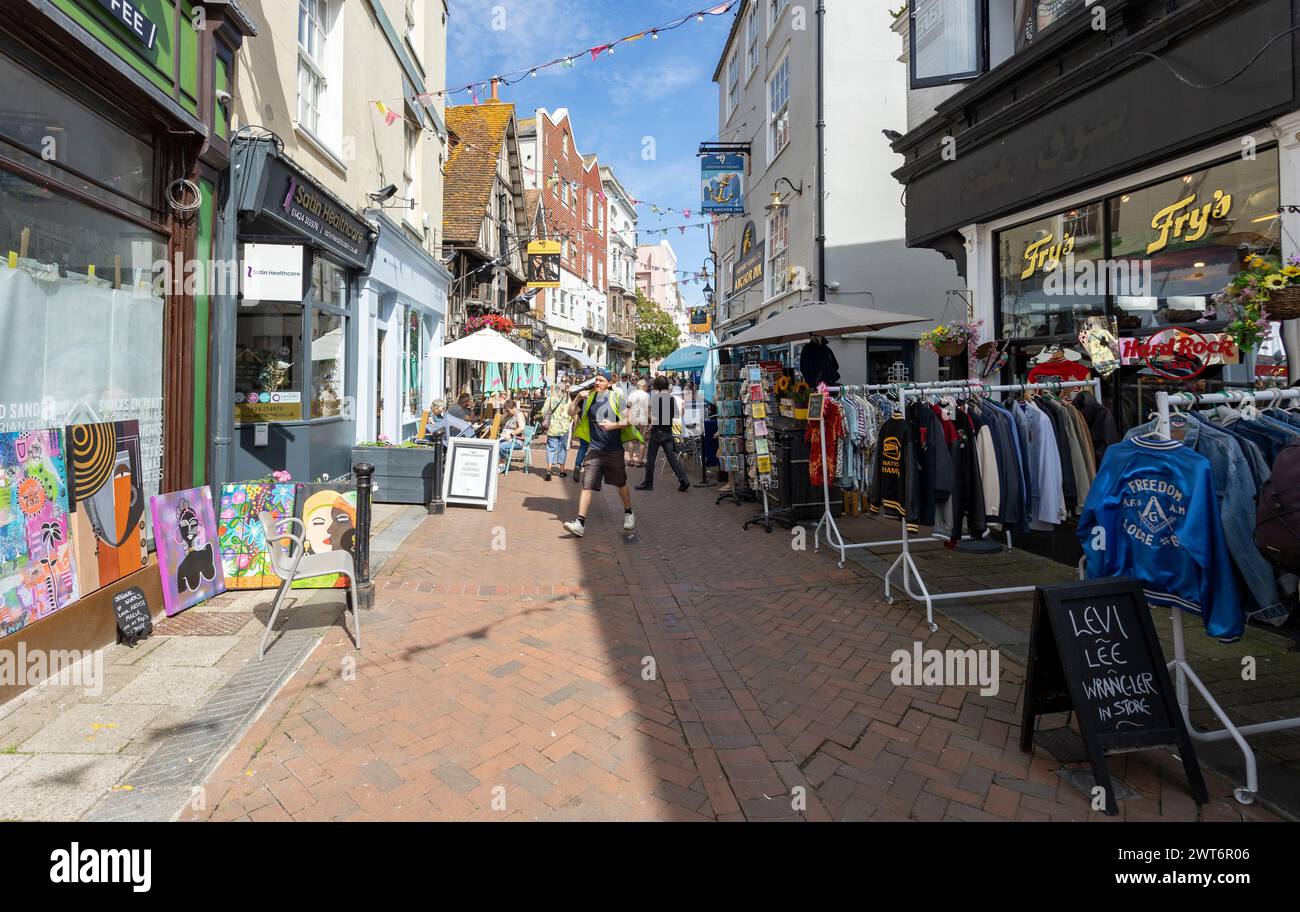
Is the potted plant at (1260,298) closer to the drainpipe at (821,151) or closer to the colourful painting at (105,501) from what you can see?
the colourful painting at (105,501)

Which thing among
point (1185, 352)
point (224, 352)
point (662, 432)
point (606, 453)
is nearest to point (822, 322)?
point (606, 453)

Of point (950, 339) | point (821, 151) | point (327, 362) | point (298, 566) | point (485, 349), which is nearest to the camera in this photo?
point (298, 566)

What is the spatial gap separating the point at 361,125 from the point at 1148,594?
11043 millimetres

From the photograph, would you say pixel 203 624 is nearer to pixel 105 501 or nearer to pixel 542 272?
pixel 105 501

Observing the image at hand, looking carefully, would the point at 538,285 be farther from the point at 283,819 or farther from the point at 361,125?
the point at 283,819

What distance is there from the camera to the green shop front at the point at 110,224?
411 cm

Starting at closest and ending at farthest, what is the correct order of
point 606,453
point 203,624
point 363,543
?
point 203,624
point 363,543
point 606,453

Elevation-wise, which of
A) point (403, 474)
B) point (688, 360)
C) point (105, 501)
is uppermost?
point (688, 360)

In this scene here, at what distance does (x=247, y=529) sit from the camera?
5672 millimetres

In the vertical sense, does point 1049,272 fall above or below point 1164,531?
above

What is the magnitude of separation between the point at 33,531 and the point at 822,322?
24.8 ft

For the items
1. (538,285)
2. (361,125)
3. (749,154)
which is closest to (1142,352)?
(361,125)

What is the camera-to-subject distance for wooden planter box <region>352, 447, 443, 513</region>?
938cm

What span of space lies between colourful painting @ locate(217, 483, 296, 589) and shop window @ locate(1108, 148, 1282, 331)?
24.8 feet
